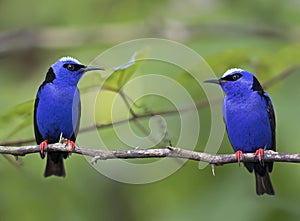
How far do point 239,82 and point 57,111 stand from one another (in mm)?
1622

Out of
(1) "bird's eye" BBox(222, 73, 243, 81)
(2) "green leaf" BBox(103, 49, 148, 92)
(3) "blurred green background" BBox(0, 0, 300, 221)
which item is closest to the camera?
(2) "green leaf" BBox(103, 49, 148, 92)

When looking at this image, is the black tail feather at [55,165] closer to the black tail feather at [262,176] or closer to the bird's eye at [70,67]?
the bird's eye at [70,67]

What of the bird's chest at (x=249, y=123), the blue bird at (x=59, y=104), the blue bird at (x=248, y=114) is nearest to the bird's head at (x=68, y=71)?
the blue bird at (x=59, y=104)

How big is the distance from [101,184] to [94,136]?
153 cm

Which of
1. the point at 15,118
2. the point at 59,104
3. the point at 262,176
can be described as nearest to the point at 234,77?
the point at 262,176

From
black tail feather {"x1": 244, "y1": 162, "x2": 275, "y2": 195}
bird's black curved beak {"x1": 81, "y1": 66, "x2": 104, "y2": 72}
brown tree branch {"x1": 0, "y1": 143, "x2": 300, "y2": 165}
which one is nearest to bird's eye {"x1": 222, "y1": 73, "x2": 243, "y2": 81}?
black tail feather {"x1": 244, "y1": 162, "x2": 275, "y2": 195}

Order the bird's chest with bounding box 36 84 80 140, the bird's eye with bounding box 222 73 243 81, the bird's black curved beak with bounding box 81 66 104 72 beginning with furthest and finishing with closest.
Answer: the bird's eye with bounding box 222 73 243 81 → the bird's chest with bounding box 36 84 80 140 → the bird's black curved beak with bounding box 81 66 104 72

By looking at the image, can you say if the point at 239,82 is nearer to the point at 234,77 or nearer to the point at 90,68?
the point at 234,77

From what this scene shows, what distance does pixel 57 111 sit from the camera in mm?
5668

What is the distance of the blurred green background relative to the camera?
5.88 metres

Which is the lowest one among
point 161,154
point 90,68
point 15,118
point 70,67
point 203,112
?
point 161,154

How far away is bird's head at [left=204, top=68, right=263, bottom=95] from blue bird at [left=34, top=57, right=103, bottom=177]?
128cm

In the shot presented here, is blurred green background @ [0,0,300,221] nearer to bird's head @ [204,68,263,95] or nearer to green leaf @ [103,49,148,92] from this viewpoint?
bird's head @ [204,68,263,95]

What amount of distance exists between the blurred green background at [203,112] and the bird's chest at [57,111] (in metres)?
0.21
